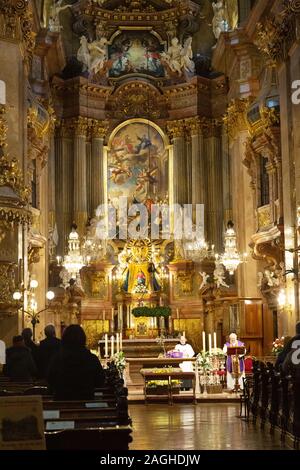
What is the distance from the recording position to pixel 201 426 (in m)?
15.1

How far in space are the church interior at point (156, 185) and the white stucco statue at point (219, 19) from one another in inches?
2.2

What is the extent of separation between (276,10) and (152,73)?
34.9 ft

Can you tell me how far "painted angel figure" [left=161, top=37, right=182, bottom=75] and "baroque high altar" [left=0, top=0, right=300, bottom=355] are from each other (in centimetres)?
4

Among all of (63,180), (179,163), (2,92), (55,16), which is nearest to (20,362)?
(2,92)

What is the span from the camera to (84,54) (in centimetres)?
3478

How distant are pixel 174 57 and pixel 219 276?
9.42m

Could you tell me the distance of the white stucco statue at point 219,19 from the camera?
33.7m

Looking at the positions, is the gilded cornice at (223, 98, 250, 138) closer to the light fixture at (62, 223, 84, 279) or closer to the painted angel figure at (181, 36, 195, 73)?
the painted angel figure at (181, 36, 195, 73)

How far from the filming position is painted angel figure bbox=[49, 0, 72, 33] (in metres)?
32.5

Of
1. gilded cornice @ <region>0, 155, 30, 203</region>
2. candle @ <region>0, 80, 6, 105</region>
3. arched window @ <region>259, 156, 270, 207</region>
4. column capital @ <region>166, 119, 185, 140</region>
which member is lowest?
gilded cornice @ <region>0, 155, 30, 203</region>

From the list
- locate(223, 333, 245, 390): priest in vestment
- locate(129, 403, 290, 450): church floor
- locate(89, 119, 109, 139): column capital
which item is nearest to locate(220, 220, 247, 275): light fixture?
locate(223, 333, 245, 390): priest in vestment

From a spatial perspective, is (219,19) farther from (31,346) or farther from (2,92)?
(31,346)

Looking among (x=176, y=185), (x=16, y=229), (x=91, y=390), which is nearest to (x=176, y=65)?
(x=176, y=185)

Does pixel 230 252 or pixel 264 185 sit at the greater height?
pixel 264 185
